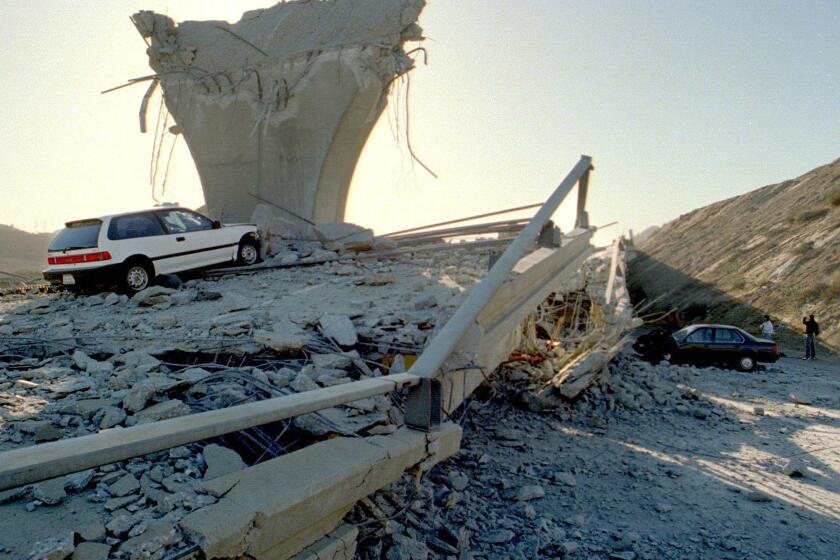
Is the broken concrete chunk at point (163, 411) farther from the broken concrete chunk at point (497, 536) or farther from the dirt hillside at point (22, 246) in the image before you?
the dirt hillside at point (22, 246)

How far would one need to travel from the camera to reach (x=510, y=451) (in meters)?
5.21

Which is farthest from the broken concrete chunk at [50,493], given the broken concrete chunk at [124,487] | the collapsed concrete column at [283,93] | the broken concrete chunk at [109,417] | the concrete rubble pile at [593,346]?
the collapsed concrete column at [283,93]

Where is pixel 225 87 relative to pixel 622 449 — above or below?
above

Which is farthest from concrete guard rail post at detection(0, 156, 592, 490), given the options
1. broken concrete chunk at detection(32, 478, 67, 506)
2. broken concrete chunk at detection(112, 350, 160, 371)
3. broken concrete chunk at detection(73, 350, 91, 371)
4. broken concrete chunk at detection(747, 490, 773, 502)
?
broken concrete chunk at detection(747, 490, 773, 502)

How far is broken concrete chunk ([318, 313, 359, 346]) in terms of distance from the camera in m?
4.63

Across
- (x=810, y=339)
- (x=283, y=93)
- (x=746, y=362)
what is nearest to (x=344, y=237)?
(x=283, y=93)

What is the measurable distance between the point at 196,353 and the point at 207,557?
2.62 meters

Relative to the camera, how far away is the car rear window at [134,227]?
26.7 feet

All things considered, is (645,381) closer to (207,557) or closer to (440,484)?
(440,484)

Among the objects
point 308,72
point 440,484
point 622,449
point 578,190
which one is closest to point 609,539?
point 440,484

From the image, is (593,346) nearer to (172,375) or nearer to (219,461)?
(172,375)

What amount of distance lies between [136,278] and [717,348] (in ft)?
42.0

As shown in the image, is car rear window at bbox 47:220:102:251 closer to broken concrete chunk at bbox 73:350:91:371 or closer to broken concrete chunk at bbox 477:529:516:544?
broken concrete chunk at bbox 73:350:91:371

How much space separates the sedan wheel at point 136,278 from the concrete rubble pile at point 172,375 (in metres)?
0.48
